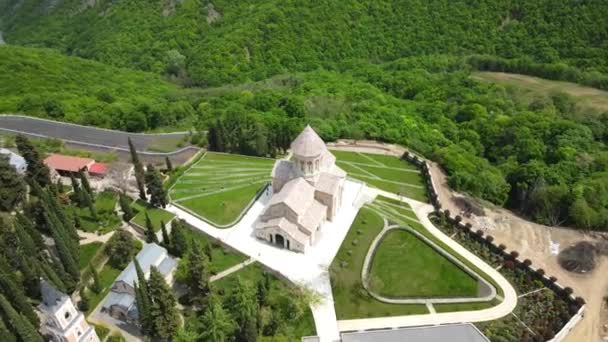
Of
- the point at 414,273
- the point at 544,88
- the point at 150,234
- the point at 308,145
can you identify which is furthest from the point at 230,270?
the point at 544,88

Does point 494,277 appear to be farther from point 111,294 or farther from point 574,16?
point 574,16

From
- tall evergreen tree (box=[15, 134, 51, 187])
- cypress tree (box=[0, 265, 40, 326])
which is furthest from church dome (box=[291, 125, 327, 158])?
tall evergreen tree (box=[15, 134, 51, 187])

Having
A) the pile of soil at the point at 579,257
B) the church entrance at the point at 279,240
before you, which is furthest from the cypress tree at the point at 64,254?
the pile of soil at the point at 579,257

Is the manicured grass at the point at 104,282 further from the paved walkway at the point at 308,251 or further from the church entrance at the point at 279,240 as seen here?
the church entrance at the point at 279,240

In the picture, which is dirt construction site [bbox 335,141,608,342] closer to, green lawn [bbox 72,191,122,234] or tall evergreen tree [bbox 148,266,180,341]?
tall evergreen tree [bbox 148,266,180,341]

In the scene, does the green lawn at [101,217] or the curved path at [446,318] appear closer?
the curved path at [446,318]

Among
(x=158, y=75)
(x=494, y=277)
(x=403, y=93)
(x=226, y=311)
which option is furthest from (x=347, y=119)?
(x=158, y=75)
